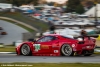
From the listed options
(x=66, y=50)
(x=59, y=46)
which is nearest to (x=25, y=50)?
(x=59, y=46)

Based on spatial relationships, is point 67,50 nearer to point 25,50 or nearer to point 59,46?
point 59,46

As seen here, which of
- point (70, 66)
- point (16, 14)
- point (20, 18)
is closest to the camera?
point (70, 66)

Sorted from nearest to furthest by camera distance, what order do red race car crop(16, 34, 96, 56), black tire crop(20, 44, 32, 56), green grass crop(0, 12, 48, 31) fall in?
red race car crop(16, 34, 96, 56) < black tire crop(20, 44, 32, 56) < green grass crop(0, 12, 48, 31)

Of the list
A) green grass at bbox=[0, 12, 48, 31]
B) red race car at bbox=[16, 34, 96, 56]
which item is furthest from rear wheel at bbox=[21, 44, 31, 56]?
green grass at bbox=[0, 12, 48, 31]

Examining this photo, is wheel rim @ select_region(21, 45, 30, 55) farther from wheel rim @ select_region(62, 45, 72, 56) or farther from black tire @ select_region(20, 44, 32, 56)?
wheel rim @ select_region(62, 45, 72, 56)

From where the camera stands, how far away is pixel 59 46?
45.1ft

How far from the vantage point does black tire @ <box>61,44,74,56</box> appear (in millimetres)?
13439

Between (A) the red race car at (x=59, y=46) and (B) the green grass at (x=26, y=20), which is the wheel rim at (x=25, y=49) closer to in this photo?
(A) the red race car at (x=59, y=46)

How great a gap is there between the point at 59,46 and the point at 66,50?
15.1 inches

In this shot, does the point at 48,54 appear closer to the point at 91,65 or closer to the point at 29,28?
the point at 91,65

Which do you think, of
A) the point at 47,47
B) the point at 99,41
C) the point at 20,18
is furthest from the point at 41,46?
the point at 20,18

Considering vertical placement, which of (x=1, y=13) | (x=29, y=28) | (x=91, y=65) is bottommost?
(x=91, y=65)

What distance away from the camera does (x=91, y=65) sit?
9.77 metres

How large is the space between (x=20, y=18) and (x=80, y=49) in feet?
176
